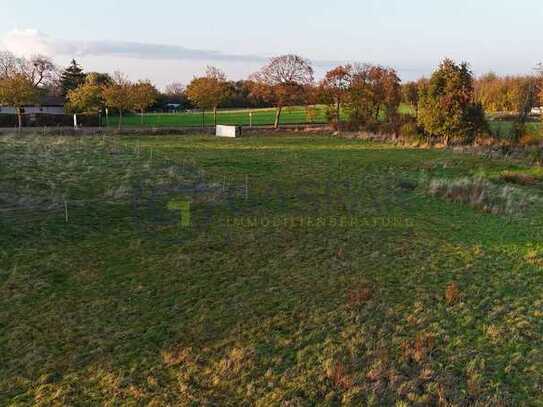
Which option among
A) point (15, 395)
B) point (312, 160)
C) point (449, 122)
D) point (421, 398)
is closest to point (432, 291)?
point (421, 398)

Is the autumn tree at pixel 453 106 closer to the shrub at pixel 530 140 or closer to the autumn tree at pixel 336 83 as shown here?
the shrub at pixel 530 140

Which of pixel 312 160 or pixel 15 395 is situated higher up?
pixel 312 160

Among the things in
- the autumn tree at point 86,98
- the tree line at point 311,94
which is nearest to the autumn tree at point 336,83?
the tree line at point 311,94

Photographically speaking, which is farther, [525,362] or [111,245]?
[111,245]

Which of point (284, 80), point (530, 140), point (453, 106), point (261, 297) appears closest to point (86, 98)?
point (284, 80)

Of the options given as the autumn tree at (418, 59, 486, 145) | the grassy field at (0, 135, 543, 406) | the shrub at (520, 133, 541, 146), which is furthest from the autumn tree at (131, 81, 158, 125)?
the shrub at (520, 133, 541, 146)

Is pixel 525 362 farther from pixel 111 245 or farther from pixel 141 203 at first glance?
pixel 141 203
